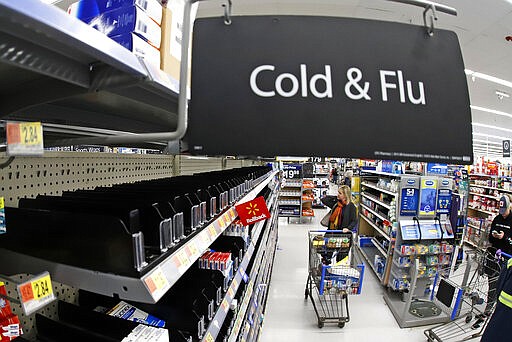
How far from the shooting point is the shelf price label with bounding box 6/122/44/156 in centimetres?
48

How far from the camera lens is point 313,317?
3.65 m

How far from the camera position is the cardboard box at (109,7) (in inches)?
30.5

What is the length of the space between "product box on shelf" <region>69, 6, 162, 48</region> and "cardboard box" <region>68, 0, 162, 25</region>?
12mm

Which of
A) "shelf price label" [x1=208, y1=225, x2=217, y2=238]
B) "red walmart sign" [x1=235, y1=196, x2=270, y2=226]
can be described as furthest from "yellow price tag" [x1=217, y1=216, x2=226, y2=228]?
"red walmart sign" [x1=235, y1=196, x2=270, y2=226]

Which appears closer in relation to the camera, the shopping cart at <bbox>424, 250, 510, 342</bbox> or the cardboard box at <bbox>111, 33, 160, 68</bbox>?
the cardboard box at <bbox>111, 33, 160, 68</bbox>

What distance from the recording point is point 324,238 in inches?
142

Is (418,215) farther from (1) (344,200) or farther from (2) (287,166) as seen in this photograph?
(2) (287,166)

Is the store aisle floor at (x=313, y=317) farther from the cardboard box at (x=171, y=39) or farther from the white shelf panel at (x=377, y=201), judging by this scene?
the cardboard box at (x=171, y=39)

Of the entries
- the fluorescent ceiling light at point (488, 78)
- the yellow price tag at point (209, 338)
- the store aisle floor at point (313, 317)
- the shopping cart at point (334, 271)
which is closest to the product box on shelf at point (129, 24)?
the yellow price tag at point (209, 338)

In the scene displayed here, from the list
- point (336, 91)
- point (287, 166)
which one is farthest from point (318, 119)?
point (287, 166)

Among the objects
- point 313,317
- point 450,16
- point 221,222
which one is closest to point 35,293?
point 221,222

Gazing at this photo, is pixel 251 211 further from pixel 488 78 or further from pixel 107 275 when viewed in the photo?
pixel 488 78

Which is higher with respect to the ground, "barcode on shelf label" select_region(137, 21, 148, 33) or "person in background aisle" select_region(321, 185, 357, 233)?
"barcode on shelf label" select_region(137, 21, 148, 33)

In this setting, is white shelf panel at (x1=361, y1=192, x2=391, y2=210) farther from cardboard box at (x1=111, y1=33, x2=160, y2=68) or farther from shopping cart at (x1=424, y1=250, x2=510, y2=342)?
cardboard box at (x1=111, y1=33, x2=160, y2=68)
